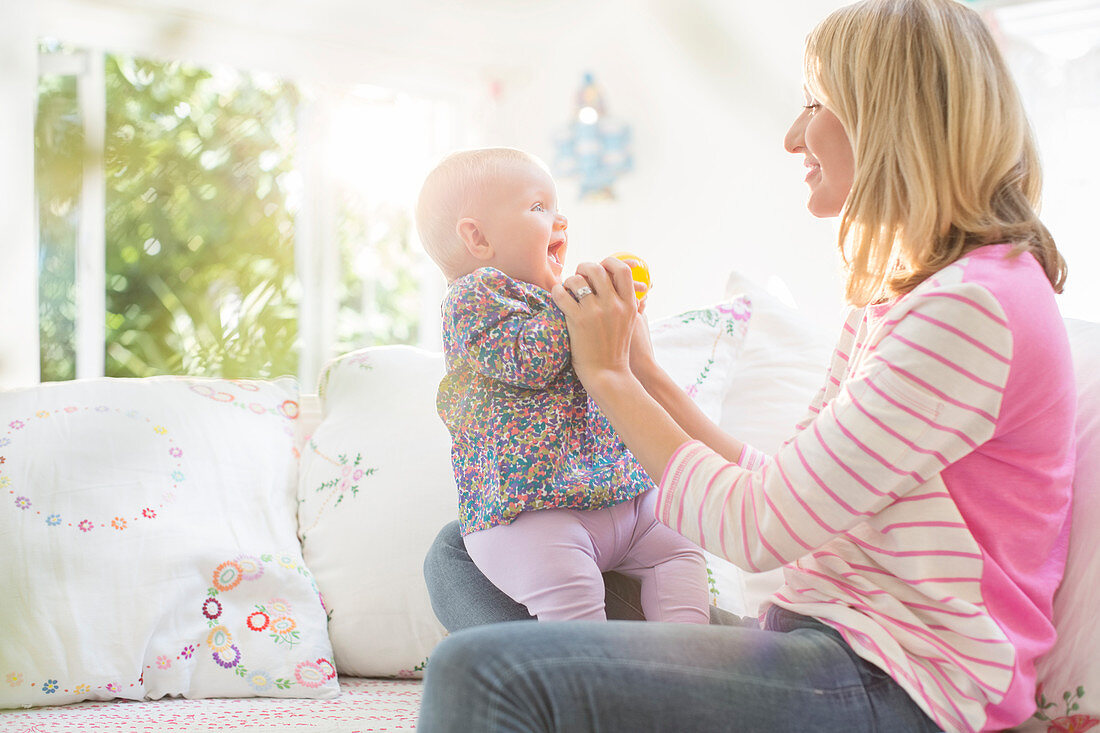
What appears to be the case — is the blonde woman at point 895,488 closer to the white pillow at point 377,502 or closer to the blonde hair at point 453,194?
the blonde hair at point 453,194

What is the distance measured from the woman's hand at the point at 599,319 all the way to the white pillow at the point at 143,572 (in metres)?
0.56

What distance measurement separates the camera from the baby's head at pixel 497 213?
48.5 inches

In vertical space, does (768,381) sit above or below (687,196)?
below

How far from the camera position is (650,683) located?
83 centimetres

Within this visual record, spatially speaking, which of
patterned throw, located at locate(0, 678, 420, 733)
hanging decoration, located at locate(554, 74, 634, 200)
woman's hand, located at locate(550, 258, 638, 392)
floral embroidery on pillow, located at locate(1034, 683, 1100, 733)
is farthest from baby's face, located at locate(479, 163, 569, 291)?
hanging decoration, located at locate(554, 74, 634, 200)

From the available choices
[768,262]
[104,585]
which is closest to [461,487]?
[104,585]

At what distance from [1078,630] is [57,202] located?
106 cm

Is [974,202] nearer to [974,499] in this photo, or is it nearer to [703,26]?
[974,499]

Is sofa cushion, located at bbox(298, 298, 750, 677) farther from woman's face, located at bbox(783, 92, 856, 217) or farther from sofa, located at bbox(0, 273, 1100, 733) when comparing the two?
woman's face, located at bbox(783, 92, 856, 217)

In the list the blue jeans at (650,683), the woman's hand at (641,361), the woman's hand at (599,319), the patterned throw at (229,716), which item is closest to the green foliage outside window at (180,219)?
the blue jeans at (650,683)

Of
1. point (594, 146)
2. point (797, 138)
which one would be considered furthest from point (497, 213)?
point (594, 146)

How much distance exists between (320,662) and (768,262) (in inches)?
Result: 53.6

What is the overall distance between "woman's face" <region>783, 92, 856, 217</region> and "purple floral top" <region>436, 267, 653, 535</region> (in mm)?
339

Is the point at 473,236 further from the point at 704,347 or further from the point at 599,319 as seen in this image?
the point at 704,347
